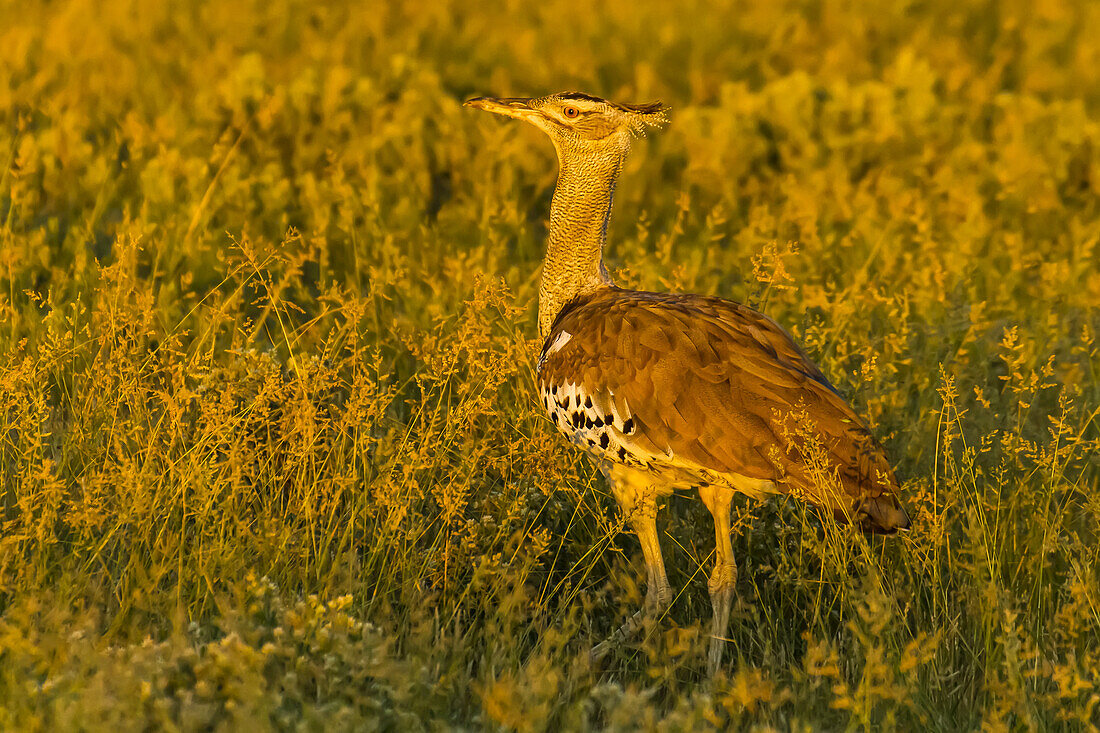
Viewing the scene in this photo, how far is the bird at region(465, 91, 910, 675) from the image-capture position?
3.88 metres

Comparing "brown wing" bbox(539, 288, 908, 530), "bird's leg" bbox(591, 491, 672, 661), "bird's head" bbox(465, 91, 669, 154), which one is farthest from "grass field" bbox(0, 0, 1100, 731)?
"bird's head" bbox(465, 91, 669, 154)

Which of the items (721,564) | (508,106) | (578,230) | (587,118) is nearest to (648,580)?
(721,564)

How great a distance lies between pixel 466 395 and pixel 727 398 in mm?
1241

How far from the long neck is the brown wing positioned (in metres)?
0.43

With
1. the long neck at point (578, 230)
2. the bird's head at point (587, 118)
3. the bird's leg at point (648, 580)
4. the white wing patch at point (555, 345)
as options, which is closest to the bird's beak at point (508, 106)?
the bird's head at point (587, 118)

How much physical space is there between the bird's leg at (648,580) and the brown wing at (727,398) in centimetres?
22

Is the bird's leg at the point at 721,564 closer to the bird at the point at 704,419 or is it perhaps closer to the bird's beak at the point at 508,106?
the bird at the point at 704,419

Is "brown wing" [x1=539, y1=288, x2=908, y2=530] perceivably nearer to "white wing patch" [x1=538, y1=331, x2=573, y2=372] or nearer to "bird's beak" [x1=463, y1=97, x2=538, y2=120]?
"white wing patch" [x1=538, y1=331, x2=573, y2=372]

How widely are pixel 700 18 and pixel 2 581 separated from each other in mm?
9816

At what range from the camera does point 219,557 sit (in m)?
3.76

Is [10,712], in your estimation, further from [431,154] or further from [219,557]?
[431,154]

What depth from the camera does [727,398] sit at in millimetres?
3967

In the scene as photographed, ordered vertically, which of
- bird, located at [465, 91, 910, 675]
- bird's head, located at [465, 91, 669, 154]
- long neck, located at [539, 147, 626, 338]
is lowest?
bird, located at [465, 91, 910, 675]

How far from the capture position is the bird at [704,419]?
153 inches
